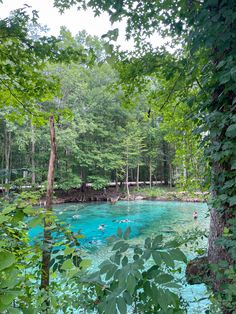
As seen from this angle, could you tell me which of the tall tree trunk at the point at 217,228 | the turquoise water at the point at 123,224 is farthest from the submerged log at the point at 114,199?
the tall tree trunk at the point at 217,228

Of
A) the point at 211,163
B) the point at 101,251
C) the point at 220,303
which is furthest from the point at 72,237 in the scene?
the point at 101,251

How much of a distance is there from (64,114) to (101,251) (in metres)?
4.46

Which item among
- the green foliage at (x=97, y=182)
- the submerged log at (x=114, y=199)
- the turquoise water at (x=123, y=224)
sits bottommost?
the turquoise water at (x=123, y=224)

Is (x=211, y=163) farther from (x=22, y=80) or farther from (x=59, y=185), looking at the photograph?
(x=59, y=185)

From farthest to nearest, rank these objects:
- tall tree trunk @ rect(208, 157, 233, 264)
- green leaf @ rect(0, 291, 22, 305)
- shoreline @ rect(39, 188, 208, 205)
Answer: shoreline @ rect(39, 188, 208, 205) < tall tree trunk @ rect(208, 157, 233, 264) < green leaf @ rect(0, 291, 22, 305)

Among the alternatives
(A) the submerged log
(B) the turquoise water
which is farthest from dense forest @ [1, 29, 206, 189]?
(B) the turquoise water

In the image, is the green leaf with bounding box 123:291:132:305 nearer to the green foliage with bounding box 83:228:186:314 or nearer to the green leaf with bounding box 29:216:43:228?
the green foliage with bounding box 83:228:186:314

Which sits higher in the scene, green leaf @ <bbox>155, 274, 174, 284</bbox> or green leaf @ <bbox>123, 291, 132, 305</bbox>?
green leaf @ <bbox>155, 274, 174, 284</bbox>

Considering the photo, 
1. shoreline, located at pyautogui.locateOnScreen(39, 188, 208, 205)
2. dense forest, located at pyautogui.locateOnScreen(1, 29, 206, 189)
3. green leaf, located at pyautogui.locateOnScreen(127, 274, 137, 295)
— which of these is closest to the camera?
green leaf, located at pyautogui.locateOnScreen(127, 274, 137, 295)

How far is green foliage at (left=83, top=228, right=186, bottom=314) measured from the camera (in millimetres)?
905

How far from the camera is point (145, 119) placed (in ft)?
12.8

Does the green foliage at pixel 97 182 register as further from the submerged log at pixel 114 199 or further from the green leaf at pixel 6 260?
the green leaf at pixel 6 260

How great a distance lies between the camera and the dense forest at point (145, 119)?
1015 millimetres

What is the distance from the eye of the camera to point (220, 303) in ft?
4.78
